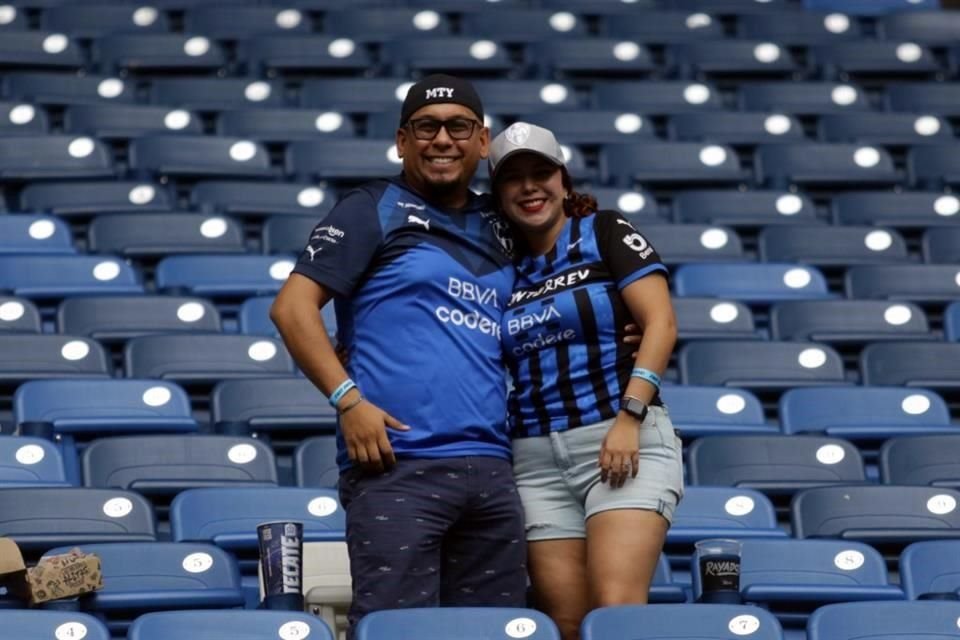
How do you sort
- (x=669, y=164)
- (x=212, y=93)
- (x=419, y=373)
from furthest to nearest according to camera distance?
(x=212, y=93)
(x=669, y=164)
(x=419, y=373)

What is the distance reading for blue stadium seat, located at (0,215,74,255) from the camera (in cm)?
562

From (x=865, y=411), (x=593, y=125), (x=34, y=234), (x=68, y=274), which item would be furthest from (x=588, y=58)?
(x=865, y=411)

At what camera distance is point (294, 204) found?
6.03 metres

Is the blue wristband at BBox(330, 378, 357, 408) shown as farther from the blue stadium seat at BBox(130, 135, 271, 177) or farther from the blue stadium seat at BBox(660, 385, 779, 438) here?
the blue stadium seat at BBox(130, 135, 271, 177)

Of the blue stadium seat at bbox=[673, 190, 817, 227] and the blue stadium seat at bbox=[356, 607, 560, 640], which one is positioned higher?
the blue stadium seat at bbox=[673, 190, 817, 227]

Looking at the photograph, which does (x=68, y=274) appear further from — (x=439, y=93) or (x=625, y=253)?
(x=625, y=253)

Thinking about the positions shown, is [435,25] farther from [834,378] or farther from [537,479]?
[537,479]

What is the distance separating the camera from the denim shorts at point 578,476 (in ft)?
10.5

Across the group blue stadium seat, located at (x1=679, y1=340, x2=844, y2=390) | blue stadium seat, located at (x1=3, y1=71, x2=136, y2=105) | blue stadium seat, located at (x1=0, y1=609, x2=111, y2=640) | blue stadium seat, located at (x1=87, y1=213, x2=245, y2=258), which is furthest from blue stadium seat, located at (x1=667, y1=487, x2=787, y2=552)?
blue stadium seat, located at (x1=3, y1=71, x2=136, y2=105)

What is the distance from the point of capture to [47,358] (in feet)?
15.5

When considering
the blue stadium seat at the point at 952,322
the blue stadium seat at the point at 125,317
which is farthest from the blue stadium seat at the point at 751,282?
the blue stadium seat at the point at 125,317

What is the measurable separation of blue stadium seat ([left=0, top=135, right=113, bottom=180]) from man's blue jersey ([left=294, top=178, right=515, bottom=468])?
3118 millimetres

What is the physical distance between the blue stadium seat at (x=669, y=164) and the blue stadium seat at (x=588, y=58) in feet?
3.16

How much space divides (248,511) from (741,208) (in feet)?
9.24
